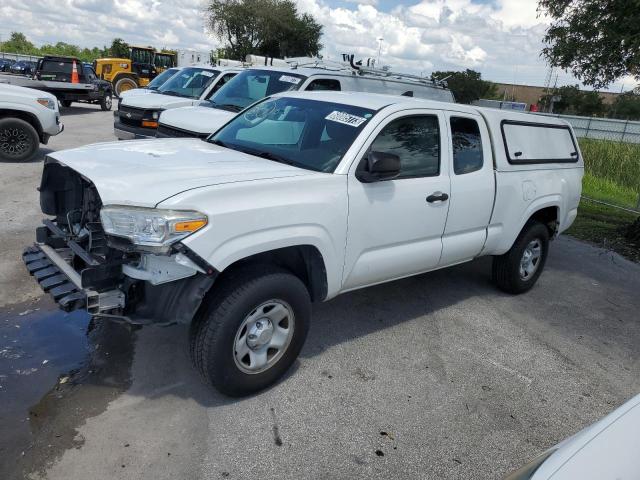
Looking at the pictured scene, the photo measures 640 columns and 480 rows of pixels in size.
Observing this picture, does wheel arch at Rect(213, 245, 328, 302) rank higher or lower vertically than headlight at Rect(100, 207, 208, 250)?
lower

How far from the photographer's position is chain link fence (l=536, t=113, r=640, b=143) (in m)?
25.5

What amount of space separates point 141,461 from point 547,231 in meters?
4.68

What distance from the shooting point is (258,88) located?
29.6 feet

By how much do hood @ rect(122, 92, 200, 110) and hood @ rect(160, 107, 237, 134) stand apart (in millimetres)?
1652

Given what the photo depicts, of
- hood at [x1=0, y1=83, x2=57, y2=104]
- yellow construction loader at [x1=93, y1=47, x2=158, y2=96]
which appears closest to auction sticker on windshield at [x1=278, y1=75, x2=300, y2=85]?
hood at [x1=0, y1=83, x2=57, y2=104]

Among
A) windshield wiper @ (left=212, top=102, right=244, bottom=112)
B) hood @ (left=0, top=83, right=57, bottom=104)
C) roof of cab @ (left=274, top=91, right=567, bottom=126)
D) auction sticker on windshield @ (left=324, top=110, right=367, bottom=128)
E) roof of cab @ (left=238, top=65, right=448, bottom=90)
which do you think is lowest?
hood @ (left=0, top=83, right=57, bottom=104)

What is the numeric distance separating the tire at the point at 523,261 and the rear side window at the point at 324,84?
4.20 metres

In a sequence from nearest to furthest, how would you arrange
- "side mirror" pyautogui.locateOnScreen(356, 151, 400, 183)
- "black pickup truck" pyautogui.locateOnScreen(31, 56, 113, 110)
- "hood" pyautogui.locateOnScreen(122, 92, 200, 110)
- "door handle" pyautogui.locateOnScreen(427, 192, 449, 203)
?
1. "side mirror" pyautogui.locateOnScreen(356, 151, 400, 183)
2. "door handle" pyautogui.locateOnScreen(427, 192, 449, 203)
3. "hood" pyautogui.locateOnScreen(122, 92, 200, 110)
4. "black pickup truck" pyautogui.locateOnScreen(31, 56, 113, 110)

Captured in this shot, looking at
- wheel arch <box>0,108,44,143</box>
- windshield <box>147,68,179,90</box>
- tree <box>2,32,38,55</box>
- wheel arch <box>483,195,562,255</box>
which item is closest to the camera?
wheel arch <box>483,195,562,255</box>

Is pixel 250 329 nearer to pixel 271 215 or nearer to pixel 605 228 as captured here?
pixel 271 215

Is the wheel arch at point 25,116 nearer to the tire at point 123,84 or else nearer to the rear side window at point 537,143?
the rear side window at point 537,143

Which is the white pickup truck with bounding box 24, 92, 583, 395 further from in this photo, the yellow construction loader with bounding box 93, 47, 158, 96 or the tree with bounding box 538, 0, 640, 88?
the yellow construction loader with bounding box 93, 47, 158, 96

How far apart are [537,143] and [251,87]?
515 centimetres

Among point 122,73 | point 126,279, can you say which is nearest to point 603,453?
point 126,279
